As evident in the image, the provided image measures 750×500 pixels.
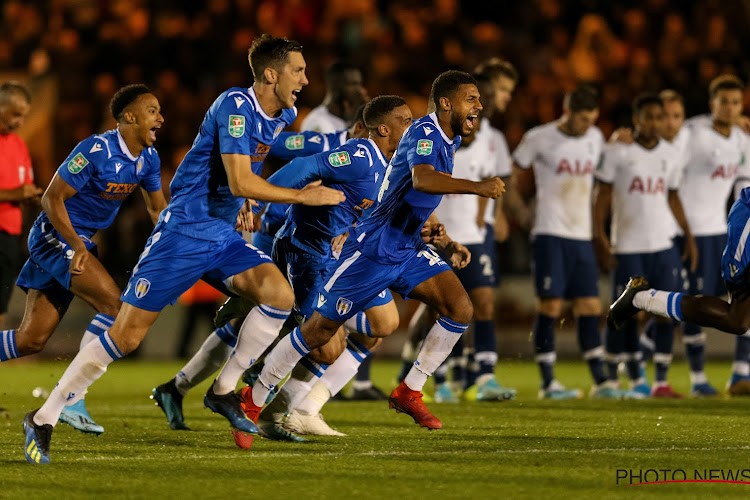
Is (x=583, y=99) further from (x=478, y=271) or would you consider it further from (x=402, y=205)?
(x=402, y=205)

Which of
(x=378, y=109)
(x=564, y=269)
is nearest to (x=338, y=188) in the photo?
(x=378, y=109)

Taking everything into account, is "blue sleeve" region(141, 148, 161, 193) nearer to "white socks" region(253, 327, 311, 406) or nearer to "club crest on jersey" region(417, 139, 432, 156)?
"white socks" region(253, 327, 311, 406)

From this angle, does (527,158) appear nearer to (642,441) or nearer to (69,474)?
(642,441)

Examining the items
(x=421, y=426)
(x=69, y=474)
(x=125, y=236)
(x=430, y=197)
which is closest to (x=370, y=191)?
(x=430, y=197)

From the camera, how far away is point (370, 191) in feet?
24.1

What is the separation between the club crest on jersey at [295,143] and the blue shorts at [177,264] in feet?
6.35

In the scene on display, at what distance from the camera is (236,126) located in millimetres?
6094

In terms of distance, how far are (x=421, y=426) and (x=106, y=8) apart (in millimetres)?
13205

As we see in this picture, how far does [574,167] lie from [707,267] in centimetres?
154

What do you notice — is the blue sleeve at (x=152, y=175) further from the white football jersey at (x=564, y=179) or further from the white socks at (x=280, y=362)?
the white football jersey at (x=564, y=179)

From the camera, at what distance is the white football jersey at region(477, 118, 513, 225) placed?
33.6 ft

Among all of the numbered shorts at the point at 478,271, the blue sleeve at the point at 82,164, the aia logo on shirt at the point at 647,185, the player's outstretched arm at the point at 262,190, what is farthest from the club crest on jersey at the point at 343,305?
the aia logo on shirt at the point at 647,185

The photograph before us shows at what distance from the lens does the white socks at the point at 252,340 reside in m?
6.29

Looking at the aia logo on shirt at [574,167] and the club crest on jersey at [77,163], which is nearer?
the club crest on jersey at [77,163]
